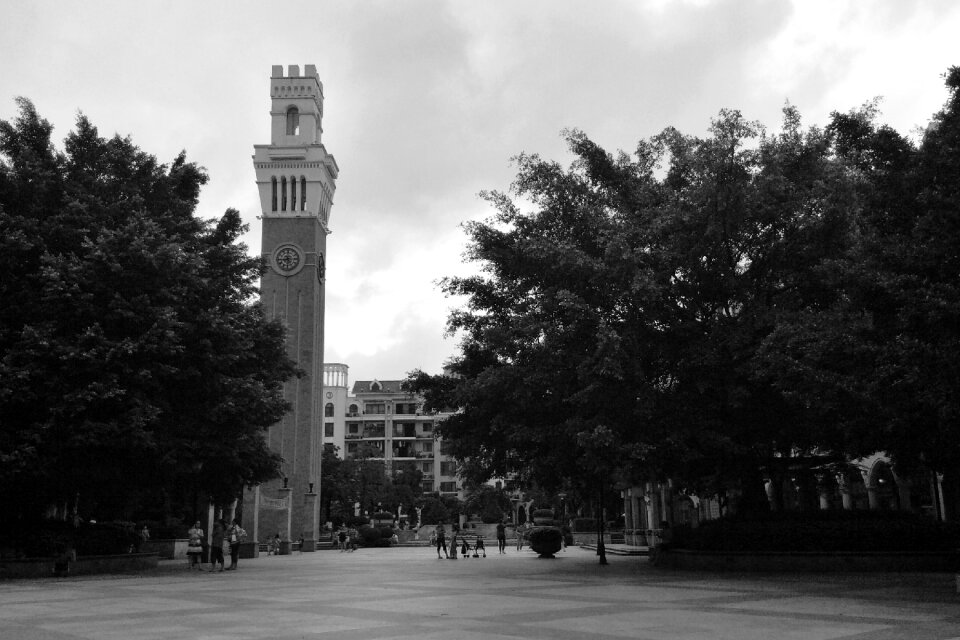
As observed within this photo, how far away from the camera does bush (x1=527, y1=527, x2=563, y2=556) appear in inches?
1453

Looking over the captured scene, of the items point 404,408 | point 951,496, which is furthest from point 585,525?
point 404,408

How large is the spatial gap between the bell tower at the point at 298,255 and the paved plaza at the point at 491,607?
3517 centimetres

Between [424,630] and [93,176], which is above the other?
[93,176]

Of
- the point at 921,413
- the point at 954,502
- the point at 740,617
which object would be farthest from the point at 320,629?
the point at 954,502

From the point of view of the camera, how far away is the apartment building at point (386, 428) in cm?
11412

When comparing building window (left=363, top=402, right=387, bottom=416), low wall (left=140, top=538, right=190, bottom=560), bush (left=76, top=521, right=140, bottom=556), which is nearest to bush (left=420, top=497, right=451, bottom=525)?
building window (left=363, top=402, right=387, bottom=416)

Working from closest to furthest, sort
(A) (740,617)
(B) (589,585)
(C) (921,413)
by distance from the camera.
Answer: (A) (740,617) < (C) (921,413) < (B) (589,585)

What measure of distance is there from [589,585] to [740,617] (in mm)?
7298

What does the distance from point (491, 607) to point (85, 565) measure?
52.8 feet

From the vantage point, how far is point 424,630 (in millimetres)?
11328

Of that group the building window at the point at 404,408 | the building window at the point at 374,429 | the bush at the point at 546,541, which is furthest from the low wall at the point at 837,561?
the building window at the point at 374,429

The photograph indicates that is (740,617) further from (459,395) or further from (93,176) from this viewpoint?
(93,176)

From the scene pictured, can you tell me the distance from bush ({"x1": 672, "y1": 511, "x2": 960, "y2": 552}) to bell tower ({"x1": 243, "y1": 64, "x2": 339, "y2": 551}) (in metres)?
36.3

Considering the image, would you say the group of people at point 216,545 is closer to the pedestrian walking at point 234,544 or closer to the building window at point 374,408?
the pedestrian walking at point 234,544
